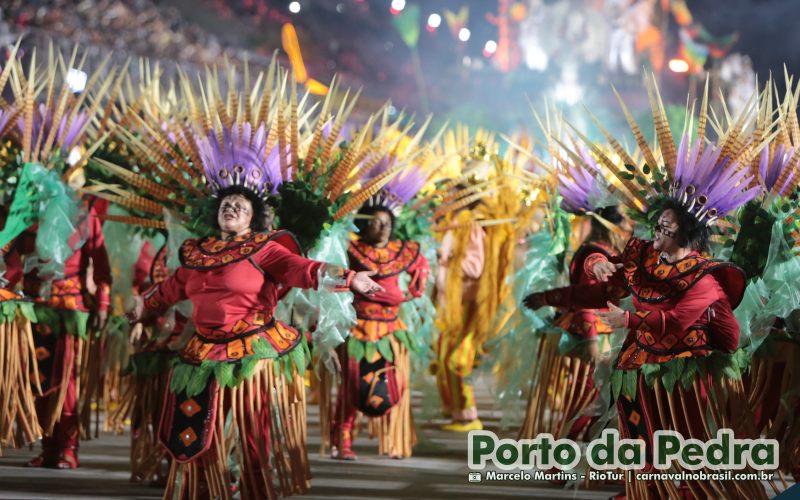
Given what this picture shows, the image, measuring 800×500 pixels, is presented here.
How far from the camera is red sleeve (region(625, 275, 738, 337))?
13.1 ft

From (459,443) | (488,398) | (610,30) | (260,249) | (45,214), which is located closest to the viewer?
(260,249)

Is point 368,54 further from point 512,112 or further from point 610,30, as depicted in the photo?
point 610,30

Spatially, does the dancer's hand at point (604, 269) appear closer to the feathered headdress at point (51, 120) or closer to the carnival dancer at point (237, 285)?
the carnival dancer at point (237, 285)

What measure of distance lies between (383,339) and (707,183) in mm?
2442

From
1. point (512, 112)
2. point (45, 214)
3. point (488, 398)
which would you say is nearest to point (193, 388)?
point (45, 214)

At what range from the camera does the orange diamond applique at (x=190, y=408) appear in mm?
4262

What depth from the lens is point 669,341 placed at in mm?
4094

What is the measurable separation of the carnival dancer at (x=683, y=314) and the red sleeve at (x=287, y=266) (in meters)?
1.10

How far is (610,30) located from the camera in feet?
83.8

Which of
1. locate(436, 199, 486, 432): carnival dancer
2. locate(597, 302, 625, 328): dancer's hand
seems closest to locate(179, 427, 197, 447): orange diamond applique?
locate(597, 302, 625, 328): dancer's hand

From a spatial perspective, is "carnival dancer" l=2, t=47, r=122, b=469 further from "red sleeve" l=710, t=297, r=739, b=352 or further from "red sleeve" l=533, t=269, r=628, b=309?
"red sleeve" l=710, t=297, r=739, b=352

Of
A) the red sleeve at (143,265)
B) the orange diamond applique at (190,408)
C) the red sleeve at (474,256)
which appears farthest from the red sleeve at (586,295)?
the red sleeve at (474,256)

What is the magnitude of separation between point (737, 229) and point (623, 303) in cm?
72

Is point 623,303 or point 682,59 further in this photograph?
point 682,59
